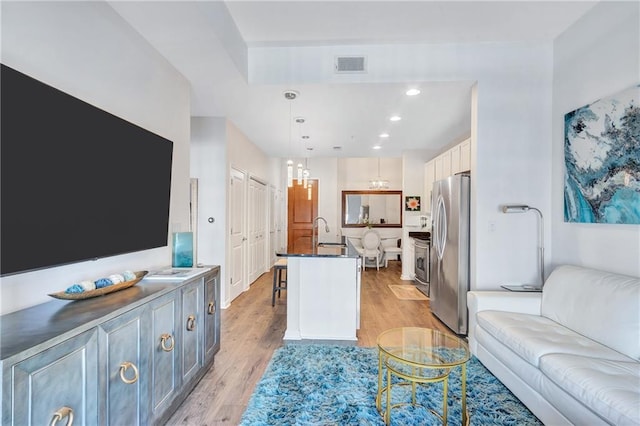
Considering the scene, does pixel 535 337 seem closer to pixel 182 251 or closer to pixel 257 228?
pixel 182 251

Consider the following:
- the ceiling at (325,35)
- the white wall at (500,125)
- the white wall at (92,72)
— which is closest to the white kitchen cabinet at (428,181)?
the ceiling at (325,35)

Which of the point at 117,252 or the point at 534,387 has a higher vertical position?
the point at 117,252

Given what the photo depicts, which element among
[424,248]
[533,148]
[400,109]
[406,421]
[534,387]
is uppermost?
[400,109]

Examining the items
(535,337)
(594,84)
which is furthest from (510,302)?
(594,84)

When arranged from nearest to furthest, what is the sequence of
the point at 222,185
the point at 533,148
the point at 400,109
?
the point at 533,148 < the point at 400,109 < the point at 222,185

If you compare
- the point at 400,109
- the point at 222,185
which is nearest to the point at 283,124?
the point at 222,185

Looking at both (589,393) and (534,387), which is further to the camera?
(534,387)

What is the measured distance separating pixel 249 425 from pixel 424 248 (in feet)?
13.2

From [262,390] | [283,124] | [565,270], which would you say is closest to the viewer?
[262,390]

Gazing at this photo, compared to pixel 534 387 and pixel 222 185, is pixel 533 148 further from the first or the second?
pixel 222 185

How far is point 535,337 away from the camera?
2.00m

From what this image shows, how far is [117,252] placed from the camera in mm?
1834

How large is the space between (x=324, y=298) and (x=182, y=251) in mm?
1502

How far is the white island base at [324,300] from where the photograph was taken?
3129 millimetres
